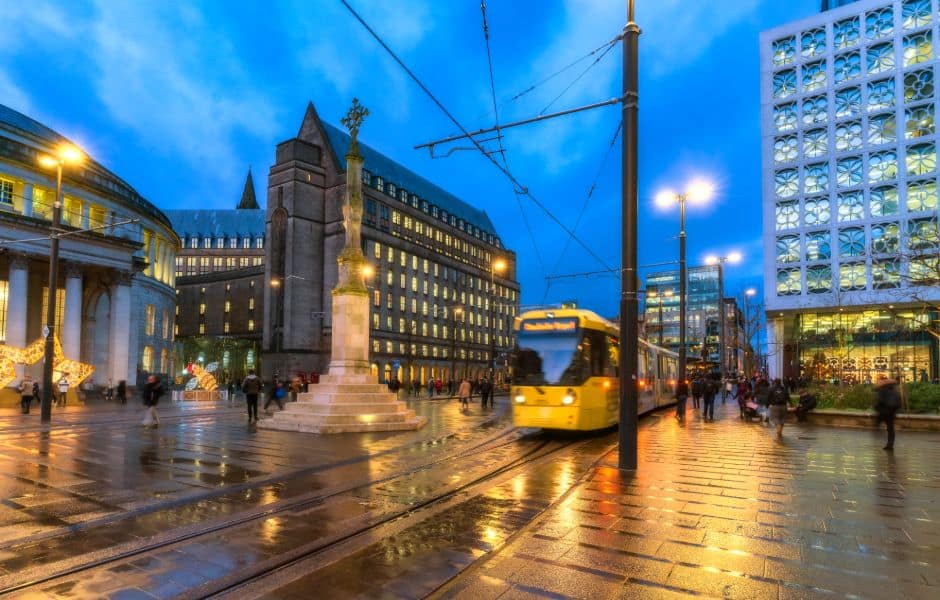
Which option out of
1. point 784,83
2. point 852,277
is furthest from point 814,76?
point 852,277

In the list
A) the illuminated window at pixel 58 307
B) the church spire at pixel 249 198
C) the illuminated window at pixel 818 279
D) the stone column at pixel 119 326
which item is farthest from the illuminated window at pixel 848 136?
the church spire at pixel 249 198

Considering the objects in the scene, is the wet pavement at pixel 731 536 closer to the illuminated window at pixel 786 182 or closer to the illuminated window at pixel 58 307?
the illuminated window at pixel 58 307

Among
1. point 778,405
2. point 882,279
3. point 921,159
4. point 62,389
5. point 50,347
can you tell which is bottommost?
point 62,389

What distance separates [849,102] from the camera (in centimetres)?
4981

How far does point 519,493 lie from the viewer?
8.56 meters

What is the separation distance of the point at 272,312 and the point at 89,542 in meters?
64.3

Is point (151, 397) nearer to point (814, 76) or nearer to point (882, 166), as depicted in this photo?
point (882, 166)

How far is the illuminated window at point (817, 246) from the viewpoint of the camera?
50.7m

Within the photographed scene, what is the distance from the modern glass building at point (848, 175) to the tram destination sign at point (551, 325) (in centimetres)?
3763

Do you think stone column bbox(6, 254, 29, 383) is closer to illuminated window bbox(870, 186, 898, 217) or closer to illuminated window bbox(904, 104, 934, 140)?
illuminated window bbox(870, 186, 898, 217)

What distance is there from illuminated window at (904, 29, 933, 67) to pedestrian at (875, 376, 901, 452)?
47.6 metres

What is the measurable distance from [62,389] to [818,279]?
184 feet

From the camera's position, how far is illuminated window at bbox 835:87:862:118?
49.6 meters

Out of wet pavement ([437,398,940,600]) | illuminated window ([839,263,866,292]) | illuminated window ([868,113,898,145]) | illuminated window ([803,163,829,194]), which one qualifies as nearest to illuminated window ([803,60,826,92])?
illuminated window ([868,113,898,145])
